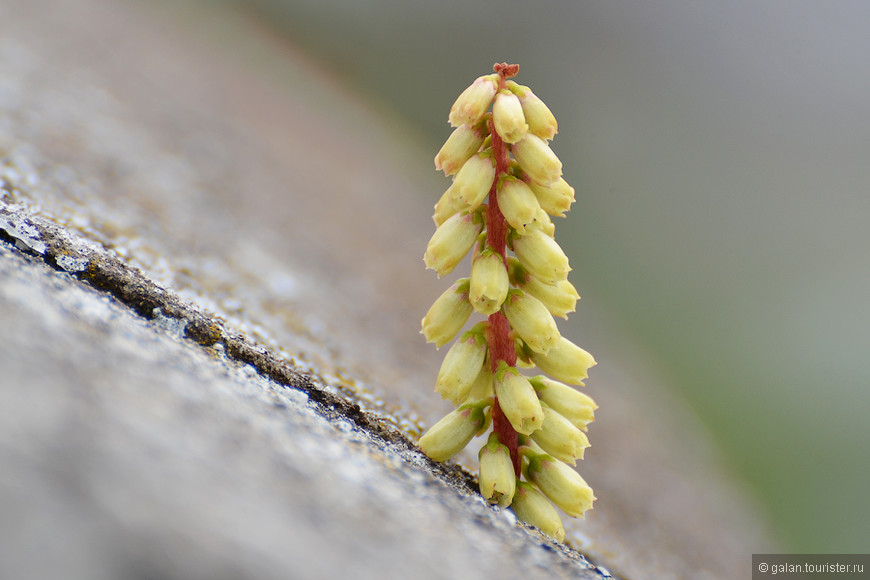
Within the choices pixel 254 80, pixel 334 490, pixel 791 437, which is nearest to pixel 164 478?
pixel 334 490

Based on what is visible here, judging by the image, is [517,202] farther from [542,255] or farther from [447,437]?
[447,437]

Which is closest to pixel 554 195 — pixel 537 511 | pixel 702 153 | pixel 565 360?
pixel 565 360

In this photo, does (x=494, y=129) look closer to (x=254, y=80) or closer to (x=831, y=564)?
(x=831, y=564)

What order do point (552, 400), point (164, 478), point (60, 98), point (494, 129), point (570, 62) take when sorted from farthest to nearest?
point (570, 62)
point (60, 98)
point (552, 400)
point (494, 129)
point (164, 478)

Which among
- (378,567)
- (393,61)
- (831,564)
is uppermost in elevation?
(393,61)

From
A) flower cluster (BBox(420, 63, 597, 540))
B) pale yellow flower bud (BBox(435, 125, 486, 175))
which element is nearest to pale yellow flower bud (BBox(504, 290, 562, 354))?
flower cluster (BBox(420, 63, 597, 540))

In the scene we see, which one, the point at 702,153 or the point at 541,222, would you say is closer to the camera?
the point at 541,222

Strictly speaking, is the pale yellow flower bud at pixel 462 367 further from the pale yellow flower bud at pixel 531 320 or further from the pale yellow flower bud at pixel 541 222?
the pale yellow flower bud at pixel 541 222
